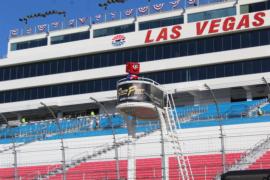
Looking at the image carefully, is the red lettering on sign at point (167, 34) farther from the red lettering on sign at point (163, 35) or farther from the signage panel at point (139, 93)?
the signage panel at point (139, 93)

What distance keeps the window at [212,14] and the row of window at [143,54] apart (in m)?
1.48

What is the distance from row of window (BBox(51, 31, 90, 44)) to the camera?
143ft

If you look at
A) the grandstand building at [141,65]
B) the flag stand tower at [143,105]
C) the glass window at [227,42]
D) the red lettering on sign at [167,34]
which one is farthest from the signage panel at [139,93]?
the red lettering on sign at [167,34]

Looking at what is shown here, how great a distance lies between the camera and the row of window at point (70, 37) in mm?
43438

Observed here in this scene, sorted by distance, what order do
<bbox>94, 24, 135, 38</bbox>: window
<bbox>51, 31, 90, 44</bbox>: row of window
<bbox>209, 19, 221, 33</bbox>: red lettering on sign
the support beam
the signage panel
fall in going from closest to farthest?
1. the support beam
2. the signage panel
3. <bbox>209, 19, 221, 33</bbox>: red lettering on sign
4. <bbox>94, 24, 135, 38</bbox>: window
5. <bbox>51, 31, 90, 44</bbox>: row of window

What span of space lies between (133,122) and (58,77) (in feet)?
78.1

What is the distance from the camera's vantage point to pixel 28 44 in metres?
45.8

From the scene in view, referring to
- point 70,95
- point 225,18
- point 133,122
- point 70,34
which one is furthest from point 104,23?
point 133,122

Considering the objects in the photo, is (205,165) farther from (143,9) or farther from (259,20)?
(143,9)

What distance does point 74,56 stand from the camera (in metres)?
43.1

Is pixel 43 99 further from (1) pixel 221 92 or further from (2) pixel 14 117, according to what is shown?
(1) pixel 221 92

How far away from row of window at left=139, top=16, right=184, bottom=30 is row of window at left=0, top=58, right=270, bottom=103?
3.41 meters

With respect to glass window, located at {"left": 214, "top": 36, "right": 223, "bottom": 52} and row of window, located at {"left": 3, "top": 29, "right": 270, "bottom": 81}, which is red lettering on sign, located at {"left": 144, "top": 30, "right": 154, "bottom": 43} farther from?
glass window, located at {"left": 214, "top": 36, "right": 223, "bottom": 52}

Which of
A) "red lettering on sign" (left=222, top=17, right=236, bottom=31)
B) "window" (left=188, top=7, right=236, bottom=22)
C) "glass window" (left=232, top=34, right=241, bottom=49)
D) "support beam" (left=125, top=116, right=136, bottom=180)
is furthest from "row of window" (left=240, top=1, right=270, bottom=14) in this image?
"support beam" (left=125, top=116, right=136, bottom=180)
